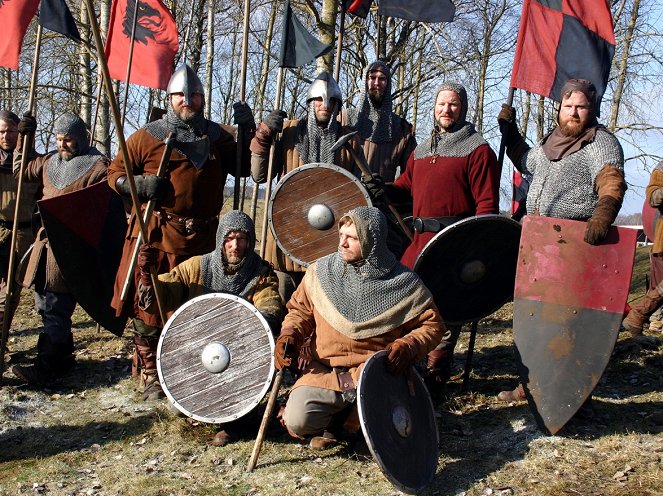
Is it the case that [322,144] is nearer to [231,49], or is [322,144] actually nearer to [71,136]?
[71,136]

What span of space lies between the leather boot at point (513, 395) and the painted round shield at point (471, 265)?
0.47m

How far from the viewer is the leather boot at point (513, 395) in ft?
14.5

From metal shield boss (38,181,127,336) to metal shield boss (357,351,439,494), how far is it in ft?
8.39

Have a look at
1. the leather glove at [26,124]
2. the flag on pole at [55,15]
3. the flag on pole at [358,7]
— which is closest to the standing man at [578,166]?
the flag on pole at [358,7]

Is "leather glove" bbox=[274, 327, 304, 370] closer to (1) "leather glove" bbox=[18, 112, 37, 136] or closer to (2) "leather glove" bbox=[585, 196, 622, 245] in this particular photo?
(2) "leather glove" bbox=[585, 196, 622, 245]

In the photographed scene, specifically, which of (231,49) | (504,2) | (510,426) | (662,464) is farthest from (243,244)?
(231,49)

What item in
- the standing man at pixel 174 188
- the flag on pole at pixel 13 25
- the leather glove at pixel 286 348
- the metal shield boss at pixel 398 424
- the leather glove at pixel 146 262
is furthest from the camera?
the flag on pole at pixel 13 25

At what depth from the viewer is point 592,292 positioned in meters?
3.72

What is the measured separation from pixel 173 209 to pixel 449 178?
1680mm

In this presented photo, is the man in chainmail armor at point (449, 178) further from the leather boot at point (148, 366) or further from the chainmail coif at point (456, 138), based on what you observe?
the leather boot at point (148, 366)

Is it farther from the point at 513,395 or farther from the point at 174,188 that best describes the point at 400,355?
the point at 174,188

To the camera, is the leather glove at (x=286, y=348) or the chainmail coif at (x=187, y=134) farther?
the chainmail coif at (x=187, y=134)

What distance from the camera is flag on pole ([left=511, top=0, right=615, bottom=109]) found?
16.1 feet

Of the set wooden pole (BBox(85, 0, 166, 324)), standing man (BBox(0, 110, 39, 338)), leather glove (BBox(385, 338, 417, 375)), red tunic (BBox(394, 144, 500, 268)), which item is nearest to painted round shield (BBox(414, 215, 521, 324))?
red tunic (BBox(394, 144, 500, 268))
